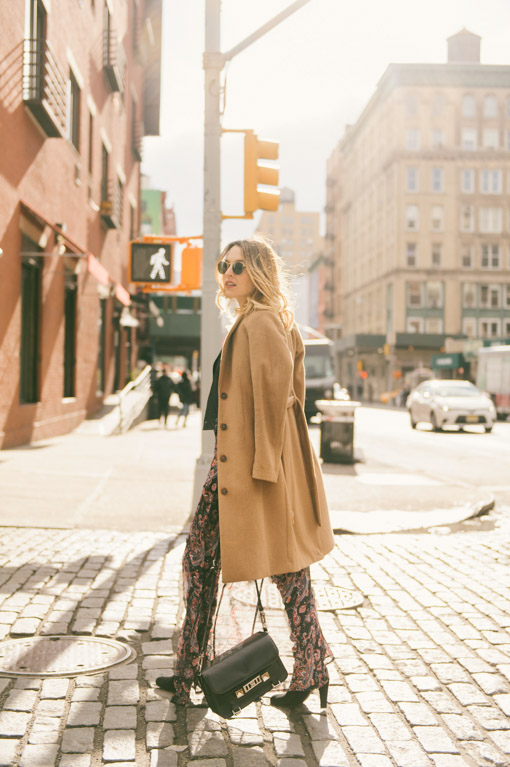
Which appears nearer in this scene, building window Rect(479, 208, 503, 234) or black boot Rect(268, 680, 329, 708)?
black boot Rect(268, 680, 329, 708)

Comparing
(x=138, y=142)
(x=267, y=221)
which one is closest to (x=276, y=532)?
(x=138, y=142)

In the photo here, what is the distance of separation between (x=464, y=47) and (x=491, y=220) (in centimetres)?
1736

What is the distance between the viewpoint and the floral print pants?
3.48 meters

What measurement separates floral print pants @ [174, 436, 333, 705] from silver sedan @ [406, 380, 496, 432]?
2142 cm

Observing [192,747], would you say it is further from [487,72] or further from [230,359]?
[487,72]

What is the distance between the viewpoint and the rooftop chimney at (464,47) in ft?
262

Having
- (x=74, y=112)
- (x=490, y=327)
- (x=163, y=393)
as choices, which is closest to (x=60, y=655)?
(x=74, y=112)

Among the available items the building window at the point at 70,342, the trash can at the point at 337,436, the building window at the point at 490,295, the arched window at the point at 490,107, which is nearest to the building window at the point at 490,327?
the building window at the point at 490,295

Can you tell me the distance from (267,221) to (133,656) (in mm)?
179502

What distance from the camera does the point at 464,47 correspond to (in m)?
80.4

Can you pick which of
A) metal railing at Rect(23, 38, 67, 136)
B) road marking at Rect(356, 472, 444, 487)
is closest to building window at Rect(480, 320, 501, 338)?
metal railing at Rect(23, 38, 67, 136)

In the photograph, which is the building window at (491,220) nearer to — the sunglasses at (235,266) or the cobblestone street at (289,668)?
the cobblestone street at (289,668)

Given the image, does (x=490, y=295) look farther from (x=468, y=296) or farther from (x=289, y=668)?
(x=289, y=668)

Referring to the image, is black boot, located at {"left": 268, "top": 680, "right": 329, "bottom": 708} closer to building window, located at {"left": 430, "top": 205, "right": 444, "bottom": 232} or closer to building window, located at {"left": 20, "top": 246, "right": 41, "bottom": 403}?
building window, located at {"left": 20, "top": 246, "right": 41, "bottom": 403}
